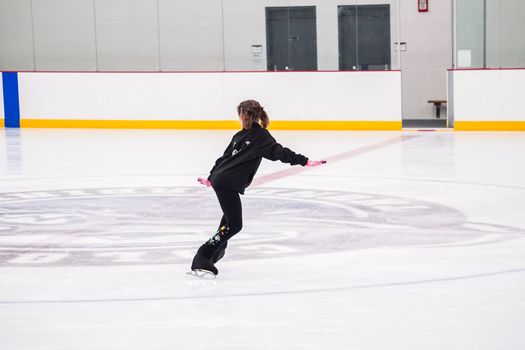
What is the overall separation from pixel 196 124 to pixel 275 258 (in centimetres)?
1387

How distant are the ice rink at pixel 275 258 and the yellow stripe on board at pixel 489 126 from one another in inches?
211

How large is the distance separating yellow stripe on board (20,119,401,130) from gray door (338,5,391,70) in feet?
3.82

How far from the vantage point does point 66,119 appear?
20859mm

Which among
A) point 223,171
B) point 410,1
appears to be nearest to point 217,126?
point 410,1

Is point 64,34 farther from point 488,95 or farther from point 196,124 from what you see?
point 488,95

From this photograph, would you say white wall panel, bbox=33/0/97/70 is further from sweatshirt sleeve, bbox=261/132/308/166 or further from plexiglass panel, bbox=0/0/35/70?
sweatshirt sleeve, bbox=261/132/308/166

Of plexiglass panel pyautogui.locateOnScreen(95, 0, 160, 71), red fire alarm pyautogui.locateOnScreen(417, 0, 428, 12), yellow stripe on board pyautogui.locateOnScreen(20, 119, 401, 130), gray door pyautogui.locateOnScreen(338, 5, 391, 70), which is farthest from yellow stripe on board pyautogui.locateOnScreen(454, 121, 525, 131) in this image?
plexiglass panel pyautogui.locateOnScreen(95, 0, 160, 71)

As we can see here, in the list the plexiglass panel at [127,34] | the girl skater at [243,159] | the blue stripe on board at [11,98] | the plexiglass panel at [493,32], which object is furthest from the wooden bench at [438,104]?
the girl skater at [243,159]

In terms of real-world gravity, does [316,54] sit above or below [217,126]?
above

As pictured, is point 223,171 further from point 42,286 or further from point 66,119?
point 66,119

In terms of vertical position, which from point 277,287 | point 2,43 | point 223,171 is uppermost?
point 2,43

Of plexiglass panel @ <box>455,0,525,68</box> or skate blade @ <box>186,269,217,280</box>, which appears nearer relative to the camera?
skate blade @ <box>186,269,217,280</box>

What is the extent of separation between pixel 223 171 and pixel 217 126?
1431cm

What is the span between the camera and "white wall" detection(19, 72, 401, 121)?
18797 mm
